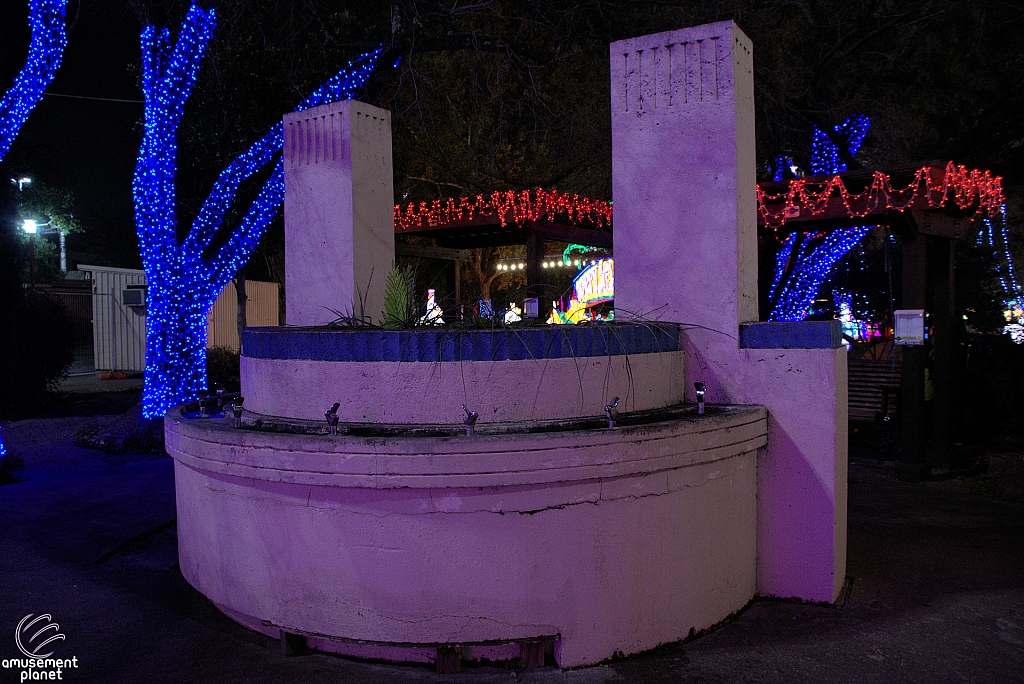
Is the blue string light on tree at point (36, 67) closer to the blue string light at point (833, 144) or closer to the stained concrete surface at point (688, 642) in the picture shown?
the stained concrete surface at point (688, 642)

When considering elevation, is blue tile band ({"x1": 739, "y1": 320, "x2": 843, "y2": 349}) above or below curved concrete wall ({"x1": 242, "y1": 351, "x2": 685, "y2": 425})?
above

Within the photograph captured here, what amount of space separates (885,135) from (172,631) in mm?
16227

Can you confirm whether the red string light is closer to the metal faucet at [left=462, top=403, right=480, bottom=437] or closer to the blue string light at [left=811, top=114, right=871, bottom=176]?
the blue string light at [left=811, top=114, right=871, bottom=176]

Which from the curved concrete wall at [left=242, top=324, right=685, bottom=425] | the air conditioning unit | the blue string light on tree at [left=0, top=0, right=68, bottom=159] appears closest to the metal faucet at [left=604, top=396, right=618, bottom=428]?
the curved concrete wall at [left=242, top=324, right=685, bottom=425]

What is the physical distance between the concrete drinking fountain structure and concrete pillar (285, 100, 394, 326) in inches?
63.4

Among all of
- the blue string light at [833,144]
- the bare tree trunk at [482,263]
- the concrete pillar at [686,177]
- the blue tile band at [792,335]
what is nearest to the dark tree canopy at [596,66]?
the blue string light at [833,144]

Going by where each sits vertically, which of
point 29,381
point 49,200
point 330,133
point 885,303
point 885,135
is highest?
point 49,200

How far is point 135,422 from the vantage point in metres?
10.8

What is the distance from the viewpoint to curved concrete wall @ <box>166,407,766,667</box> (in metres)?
3.53

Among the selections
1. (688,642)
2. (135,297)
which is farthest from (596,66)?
(135,297)

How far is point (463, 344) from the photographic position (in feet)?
12.9

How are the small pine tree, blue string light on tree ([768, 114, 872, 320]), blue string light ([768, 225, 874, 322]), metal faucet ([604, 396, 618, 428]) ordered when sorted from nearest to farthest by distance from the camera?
1. metal faucet ([604, 396, 618, 428])
2. the small pine tree
3. blue string light on tree ([768, 114, 872, 320])
4. blue string light ([768, 225, 874, 322])

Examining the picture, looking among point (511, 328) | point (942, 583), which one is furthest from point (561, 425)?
point (942, 583)

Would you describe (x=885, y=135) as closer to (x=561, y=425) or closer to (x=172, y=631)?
(x=561, y=425)
